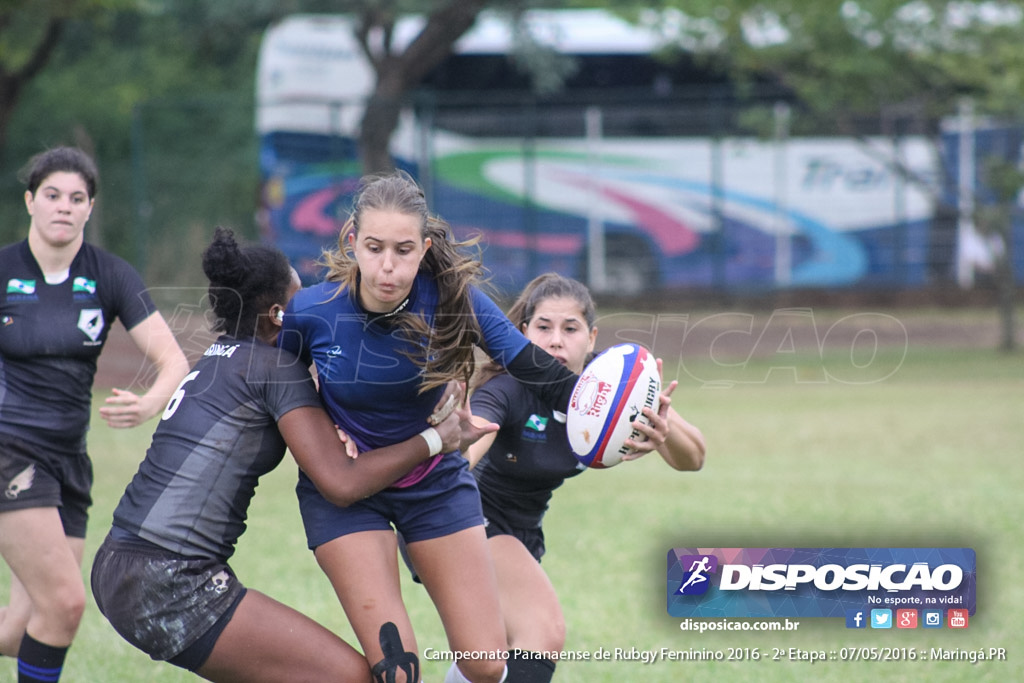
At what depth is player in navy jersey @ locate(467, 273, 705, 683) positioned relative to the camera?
4.18 metres

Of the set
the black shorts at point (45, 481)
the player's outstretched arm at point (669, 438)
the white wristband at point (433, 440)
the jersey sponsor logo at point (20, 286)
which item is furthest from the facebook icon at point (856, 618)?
the jersey sponsor logo at point (20, 286)

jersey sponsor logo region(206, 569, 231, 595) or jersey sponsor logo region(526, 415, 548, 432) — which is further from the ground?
jersey sponsor logo region(526, 415, 548, 432)

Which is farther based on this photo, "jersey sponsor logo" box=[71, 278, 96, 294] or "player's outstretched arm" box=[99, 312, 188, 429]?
"jersey sponsor logo" box=[71, 278, 96, 294]

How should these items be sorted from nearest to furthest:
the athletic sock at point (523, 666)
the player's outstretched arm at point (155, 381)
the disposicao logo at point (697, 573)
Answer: the athletic sock at point (523, 666) → the player's outstretched arm at point (155, 381) → the disposicao logo at point (697, 573)

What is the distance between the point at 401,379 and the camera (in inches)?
147

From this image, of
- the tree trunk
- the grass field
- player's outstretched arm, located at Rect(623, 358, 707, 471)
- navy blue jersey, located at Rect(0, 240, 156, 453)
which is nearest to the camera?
player's outstretched arm, located at Rect(623, 358, 707, 471)

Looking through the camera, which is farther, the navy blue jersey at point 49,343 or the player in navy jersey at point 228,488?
the navy blue jersey at point 49,343

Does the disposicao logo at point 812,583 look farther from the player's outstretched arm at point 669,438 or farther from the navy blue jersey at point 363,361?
the navy blue jersey at point 363,361

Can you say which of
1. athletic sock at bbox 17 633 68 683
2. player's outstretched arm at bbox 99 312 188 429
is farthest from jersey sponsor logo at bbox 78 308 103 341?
athletic sock at bbox 17 633 68 683

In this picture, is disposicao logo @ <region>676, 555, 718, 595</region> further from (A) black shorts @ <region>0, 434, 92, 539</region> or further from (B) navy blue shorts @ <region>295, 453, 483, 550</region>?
(A) black shorts @ <region>0, 434, 92, 539</region>

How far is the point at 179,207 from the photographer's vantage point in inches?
725

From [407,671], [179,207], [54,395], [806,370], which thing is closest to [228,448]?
[407,671]

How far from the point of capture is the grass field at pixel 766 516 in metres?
5.30

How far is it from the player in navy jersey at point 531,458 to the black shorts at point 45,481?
5.02 ft
